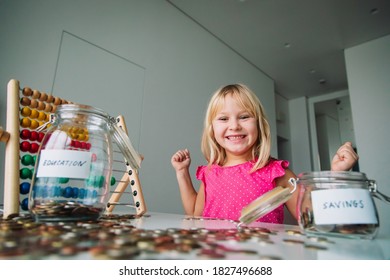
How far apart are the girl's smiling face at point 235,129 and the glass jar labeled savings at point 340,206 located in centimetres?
63

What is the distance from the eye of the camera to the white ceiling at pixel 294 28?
95.2 inches

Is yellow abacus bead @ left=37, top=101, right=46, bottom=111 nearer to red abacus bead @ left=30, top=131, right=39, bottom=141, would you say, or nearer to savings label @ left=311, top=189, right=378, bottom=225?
red abacus bead @ left=30, top=131, right=39, bottom=141

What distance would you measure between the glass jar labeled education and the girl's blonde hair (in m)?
0.68

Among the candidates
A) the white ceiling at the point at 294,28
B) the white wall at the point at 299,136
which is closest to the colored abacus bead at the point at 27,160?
the white ceiling at the point at 294,28

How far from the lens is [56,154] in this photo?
1.31 ft

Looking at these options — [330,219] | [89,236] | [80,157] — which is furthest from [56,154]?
[330,219]

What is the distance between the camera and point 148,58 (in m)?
2.08

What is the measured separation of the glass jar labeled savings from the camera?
334 millimetres

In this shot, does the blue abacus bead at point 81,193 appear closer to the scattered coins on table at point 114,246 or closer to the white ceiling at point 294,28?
the scattered coins on table at point 114,246

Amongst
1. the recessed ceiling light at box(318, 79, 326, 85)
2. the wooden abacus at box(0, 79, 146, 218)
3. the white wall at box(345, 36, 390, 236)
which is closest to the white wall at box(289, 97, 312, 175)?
the recessed ceiling light at box(318, 79, 326, 85)

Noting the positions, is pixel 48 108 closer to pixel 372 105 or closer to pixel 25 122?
pixel 25 122

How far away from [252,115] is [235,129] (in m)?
0.11

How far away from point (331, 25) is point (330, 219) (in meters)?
3.06
